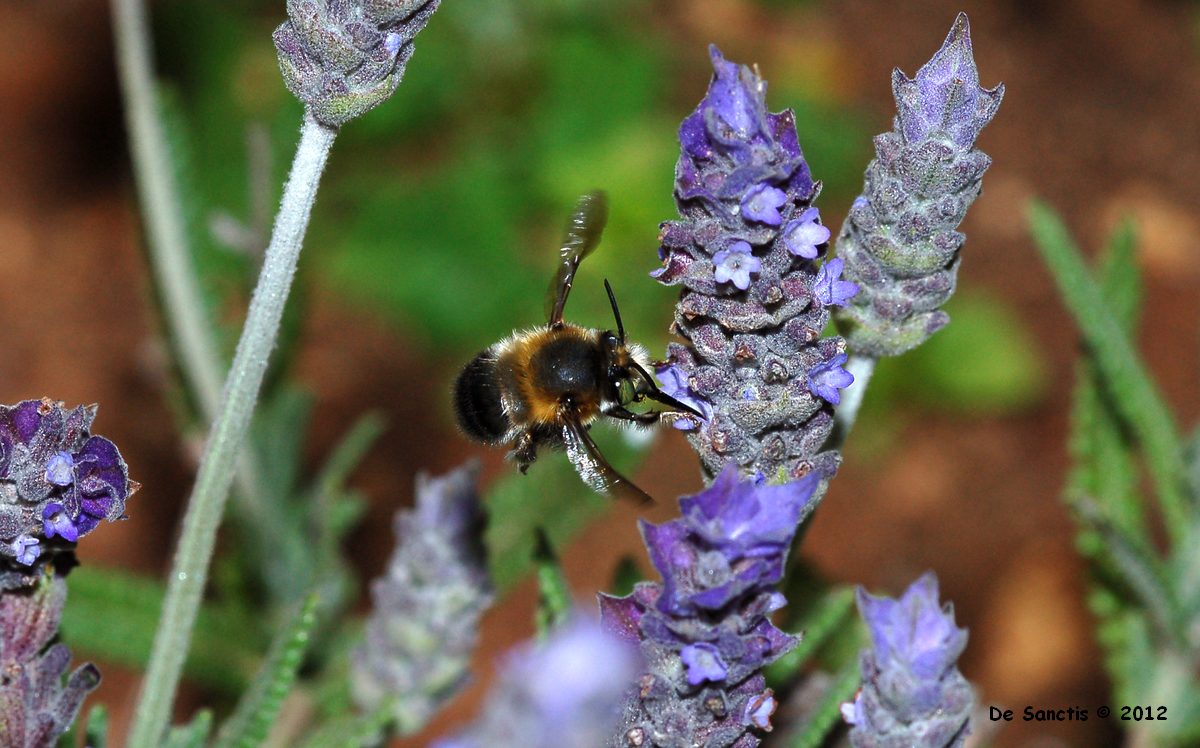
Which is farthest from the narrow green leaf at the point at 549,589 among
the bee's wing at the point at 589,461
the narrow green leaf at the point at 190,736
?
the narrow green leaf at the point at 190,736

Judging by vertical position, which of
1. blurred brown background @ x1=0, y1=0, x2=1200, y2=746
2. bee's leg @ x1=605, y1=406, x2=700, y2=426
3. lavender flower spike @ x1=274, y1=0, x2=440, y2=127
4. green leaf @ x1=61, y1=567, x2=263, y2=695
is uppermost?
blurred brown background @ x1=0, y1=0, x2=1200, y2=746

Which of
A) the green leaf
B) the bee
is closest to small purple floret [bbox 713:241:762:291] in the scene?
the bee

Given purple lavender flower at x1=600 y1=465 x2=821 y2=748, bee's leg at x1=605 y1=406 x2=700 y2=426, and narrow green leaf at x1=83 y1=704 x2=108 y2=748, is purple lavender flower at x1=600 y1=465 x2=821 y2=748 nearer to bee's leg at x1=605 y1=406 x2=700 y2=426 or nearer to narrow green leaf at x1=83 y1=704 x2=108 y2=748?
bee's leg at x1=605 y1=406 x2=700 y2=426

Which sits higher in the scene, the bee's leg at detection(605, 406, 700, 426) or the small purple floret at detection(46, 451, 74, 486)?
the bee's leg at detection(605, 406, 700, 426)

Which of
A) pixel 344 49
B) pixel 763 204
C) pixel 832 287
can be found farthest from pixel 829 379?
pixel 344 49

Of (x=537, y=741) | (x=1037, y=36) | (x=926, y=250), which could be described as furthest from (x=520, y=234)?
(x=537, y=741)

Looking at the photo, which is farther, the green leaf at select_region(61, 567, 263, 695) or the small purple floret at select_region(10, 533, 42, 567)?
the green leaf at select_region(61, 567, 263, 695)

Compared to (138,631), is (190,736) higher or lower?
lower

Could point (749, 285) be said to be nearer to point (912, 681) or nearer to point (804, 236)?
point (804, 236)
